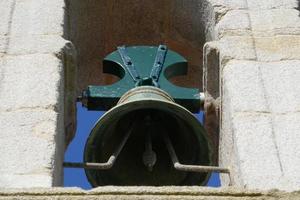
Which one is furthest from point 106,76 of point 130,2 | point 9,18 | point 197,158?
point 197,158

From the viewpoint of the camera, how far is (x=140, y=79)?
550 cm

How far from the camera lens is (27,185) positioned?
14.5 ft

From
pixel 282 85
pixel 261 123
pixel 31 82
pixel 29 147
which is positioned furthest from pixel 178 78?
pixel 29 147

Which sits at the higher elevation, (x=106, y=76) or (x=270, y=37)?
(x=270, y=37)

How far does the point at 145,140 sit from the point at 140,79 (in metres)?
0.36

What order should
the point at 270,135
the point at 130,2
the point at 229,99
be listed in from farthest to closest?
the point at 130,2 < the point at 229,99 < the point at 270,135

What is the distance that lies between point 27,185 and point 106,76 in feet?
6.64

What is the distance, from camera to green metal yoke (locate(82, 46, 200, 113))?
17.9 ft

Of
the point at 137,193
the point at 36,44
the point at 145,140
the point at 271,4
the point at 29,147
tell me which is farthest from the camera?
the point at 271,4

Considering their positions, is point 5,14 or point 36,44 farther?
point 5,14

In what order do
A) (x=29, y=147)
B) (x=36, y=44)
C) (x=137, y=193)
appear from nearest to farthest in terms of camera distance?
(x=137, y=193)
(x=29, y=147)
(x=36, y=44)

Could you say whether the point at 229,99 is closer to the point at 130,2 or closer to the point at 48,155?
the point at 48,155

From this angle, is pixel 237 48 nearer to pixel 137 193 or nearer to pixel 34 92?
pixel 34 92

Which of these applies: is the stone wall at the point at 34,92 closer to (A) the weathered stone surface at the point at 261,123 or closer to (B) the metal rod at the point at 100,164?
(B) the metal rod at the point at 100,164
